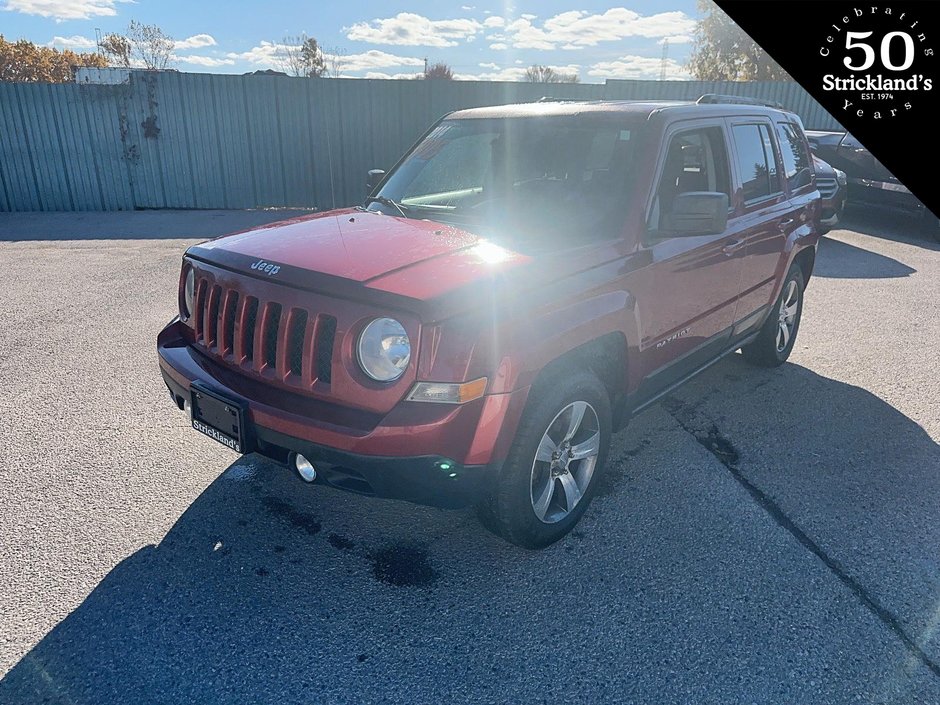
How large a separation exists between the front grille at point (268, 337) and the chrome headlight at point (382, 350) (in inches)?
5.4

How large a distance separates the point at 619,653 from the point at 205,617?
5.27 feet

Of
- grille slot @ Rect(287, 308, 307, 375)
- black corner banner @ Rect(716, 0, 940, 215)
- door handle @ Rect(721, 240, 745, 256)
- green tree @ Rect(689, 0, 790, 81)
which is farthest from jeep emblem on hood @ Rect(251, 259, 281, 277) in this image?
green tree @ Rect(689, 0, 790, 81)

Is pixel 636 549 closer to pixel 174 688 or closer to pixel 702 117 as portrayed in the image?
pixel 174 688

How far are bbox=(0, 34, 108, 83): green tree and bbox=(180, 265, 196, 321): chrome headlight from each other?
48.4m

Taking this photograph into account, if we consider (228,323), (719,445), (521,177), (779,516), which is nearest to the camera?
(228,323)

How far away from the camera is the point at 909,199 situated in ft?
37.2

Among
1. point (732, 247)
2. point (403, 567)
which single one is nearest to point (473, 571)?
point (403, 567)

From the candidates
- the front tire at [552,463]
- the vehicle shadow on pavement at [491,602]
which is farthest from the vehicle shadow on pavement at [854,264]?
the front tire at [552,463]

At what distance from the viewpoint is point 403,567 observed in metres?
2.95

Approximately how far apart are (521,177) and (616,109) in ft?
2.08

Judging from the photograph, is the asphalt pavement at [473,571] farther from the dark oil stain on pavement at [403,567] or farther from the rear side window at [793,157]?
the rear side window at [793,157]

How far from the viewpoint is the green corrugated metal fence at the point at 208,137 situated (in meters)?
12.9

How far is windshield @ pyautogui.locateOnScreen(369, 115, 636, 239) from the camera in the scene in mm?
3330

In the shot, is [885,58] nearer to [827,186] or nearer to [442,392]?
[827,186]
